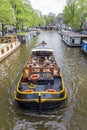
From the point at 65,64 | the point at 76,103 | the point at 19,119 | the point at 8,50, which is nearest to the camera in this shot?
the point at 19,119

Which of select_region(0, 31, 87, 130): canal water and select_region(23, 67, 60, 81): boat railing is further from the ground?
select_region(23, 67, 60, 81): boat railing

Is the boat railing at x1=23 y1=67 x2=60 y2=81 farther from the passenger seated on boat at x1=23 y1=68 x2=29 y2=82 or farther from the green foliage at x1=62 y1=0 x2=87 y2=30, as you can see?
the green foliage at x1=62 y1=0 x2=87 y2=30

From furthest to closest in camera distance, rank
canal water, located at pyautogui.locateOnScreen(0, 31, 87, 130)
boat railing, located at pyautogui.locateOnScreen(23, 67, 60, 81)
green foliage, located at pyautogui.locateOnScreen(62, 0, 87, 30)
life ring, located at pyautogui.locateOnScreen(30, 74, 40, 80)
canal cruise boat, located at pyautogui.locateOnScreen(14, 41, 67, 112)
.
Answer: green foliage, located at pyautogui.locateOnScreen(62, 0, 87, 30) → boat railing, located at pyautogui.locateOnScreen(23, 67, 60, 81) → life ring, located at pyautogui.locateOnScreen(30, 74, 40, 80) → canal cruise boat, located at pyautogui.locateOnScreen(14, 41, 67, 112) → canal water, located at pyautogui.locateOnScreen(0, 31, 87, 130)

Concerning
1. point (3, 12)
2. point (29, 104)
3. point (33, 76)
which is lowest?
point (29, 104)

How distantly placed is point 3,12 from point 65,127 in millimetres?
27779

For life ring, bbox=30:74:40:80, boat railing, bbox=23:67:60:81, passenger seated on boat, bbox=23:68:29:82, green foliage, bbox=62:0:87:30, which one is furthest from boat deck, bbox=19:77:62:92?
green foliage, bbox=62:0:87:30

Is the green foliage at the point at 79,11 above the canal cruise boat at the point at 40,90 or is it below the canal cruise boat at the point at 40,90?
above

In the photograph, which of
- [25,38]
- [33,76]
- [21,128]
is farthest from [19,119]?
[25,38]

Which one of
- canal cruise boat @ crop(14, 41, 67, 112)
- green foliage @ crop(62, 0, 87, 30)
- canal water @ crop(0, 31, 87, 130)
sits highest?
green foliage @ crop(62, 0, 87, 30)

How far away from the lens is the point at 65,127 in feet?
32.8

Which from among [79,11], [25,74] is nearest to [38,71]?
[25,74]

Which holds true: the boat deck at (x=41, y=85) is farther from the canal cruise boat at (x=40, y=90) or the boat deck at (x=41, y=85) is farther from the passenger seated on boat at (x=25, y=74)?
the passenger seated on boat at (x=25, y=74)

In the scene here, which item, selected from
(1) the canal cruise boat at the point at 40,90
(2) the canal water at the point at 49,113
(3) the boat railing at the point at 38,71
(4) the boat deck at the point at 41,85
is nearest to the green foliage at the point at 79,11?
(2) the canal water at the point at 49,113

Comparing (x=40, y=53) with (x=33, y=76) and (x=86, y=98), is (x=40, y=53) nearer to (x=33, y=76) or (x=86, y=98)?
(x=33, y=76)
